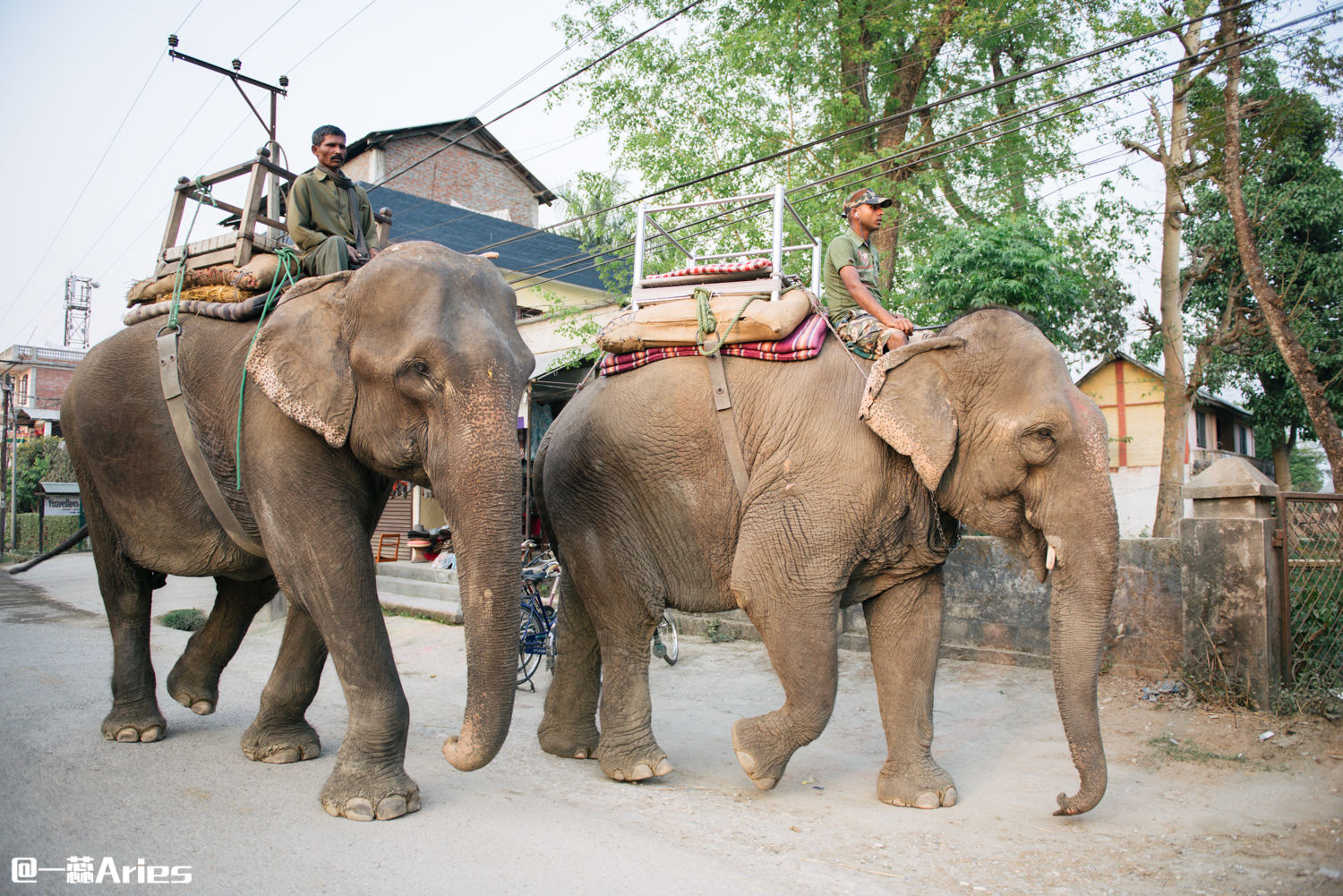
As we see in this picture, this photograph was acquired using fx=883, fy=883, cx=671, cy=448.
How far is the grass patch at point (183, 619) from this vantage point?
11039mm

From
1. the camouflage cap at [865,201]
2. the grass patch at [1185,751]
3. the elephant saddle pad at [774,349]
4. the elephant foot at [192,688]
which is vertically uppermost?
the camouflage cap at [865,201]

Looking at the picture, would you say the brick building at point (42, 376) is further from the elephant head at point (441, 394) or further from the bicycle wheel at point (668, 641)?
the elephant head at point (441, 394)

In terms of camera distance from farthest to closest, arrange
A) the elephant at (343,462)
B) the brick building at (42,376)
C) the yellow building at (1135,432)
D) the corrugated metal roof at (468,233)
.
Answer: the brick building at (42,376)
the yellow building at (1135,432)
the corrugated metal roof at (468,233)
the elephant at (343,462)

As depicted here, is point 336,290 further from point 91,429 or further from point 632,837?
point 632,837

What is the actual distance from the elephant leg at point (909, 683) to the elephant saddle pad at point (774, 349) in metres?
1.28

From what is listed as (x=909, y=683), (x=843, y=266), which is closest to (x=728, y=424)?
(x=843, y=266)

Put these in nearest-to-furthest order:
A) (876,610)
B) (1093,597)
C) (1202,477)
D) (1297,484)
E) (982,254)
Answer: (1093,597) < (876,610) < (1202,477) < (982,254) < (1297,484)

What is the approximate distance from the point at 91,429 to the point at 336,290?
A: 1.82 meters

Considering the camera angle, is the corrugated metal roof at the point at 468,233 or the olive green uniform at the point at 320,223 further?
the corrugated metal roof at the point at 468,233

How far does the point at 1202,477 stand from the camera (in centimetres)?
630

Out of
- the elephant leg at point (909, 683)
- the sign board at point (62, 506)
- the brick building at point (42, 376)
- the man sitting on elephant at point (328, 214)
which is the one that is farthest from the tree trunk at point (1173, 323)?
the brick building at point (42, 376)

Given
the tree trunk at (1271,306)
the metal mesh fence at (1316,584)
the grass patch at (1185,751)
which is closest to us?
the grass patch at (1185,751)

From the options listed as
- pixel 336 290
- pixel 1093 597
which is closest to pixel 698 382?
pixel 336 290

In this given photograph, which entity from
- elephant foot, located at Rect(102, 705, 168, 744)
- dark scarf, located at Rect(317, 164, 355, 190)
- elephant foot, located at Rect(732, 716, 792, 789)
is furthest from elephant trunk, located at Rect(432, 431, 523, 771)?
elephant foot, located at Rect(102, 705, 168, 744)
